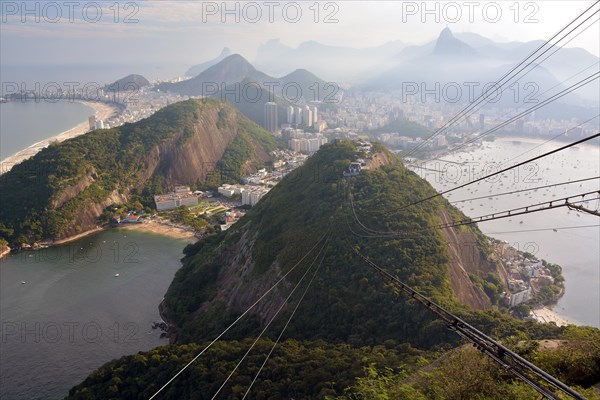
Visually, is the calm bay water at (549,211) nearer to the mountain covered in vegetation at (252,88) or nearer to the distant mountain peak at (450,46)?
the mountain covered in vegetation at (252,88)

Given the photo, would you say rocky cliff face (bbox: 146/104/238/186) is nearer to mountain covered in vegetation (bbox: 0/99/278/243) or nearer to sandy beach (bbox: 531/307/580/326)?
mountain covered in vegetation (bbox: 0/99/278/243)

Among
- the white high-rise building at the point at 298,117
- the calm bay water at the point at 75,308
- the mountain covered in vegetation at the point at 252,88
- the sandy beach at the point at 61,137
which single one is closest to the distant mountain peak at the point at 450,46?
the mountain covered in vegetation at the point at 252,88

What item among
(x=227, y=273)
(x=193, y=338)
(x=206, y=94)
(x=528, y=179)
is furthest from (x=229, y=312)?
(x=206, y=94)

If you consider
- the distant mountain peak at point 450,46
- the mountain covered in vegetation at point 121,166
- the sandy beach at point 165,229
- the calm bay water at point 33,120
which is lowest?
the sandy beach at point 165,229

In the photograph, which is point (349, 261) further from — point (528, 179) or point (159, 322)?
point (528, 179)

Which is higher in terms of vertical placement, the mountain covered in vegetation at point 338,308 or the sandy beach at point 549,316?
the mountain covered in vegetation at point 338,308

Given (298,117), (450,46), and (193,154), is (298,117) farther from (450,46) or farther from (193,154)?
(450,46)
